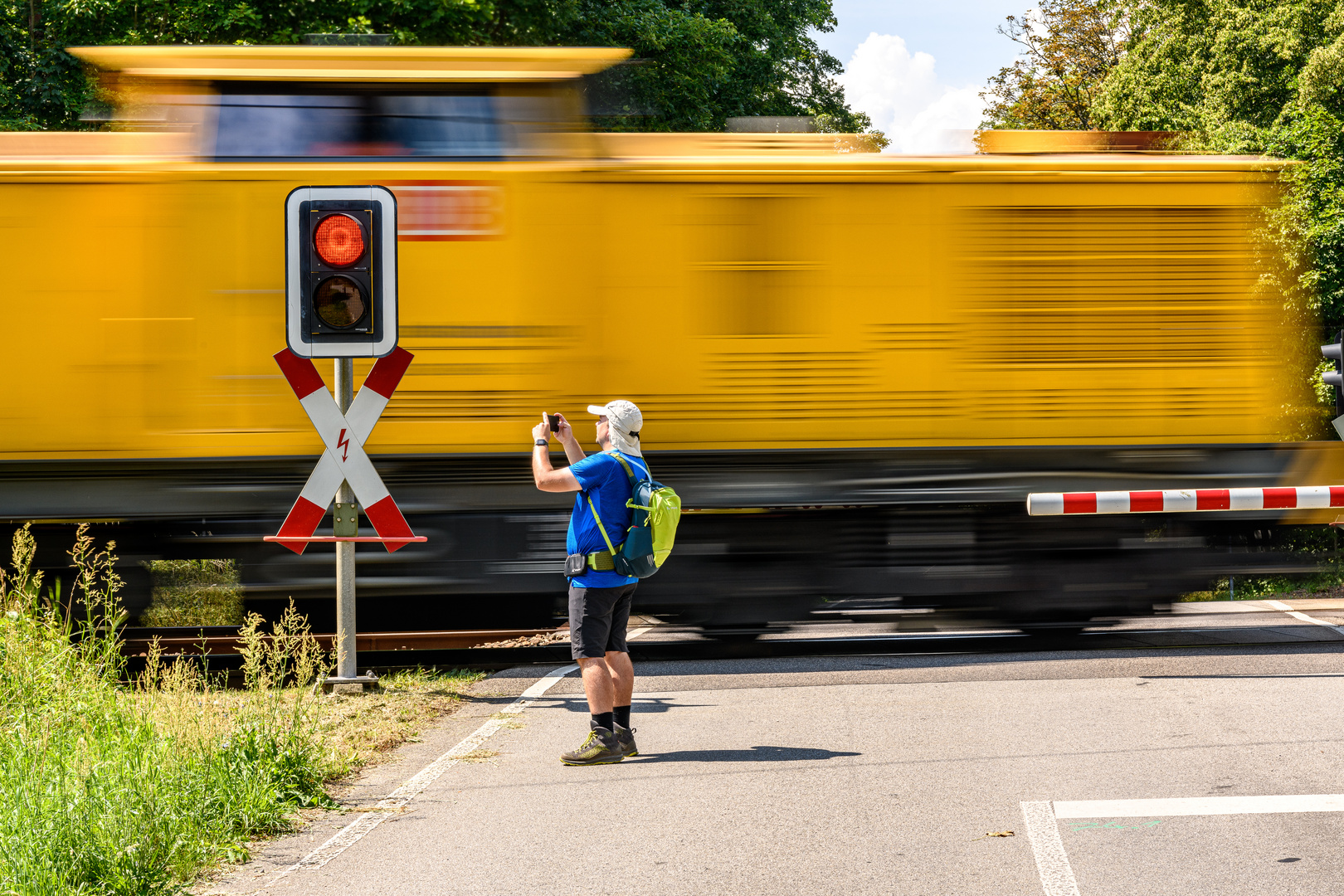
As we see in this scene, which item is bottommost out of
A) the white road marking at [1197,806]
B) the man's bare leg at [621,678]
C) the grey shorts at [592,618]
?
the white road marking at [1197,806]

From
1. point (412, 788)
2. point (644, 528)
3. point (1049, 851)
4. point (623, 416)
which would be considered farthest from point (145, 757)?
point (1049, 851)

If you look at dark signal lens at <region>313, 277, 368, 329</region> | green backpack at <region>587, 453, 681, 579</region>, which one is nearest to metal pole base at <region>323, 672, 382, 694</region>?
dark signal lens at <region>313, 277, 368, 329</region>

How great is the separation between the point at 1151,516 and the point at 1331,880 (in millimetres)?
5123

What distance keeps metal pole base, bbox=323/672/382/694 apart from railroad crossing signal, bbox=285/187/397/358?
6.17 ft

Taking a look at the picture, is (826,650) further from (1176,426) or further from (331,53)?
(331,53)

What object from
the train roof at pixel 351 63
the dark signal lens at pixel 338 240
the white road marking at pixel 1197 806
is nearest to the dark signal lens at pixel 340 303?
the dark signal lens at pixel 338 240

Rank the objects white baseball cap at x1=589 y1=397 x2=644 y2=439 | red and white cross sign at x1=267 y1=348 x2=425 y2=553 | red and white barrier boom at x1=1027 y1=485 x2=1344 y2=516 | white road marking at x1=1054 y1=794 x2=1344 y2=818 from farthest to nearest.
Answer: red and white barrier boom at x1=1027 y1=485 x2=1344 y2=516 → red and white cross sign at x1=267 y1=348 x2=425 y2=553 → white baseball cap at x1=589 y1=397 x2=644 y2=439 → white road marking at x1=1054 y1=794 x2=1344 y2=818

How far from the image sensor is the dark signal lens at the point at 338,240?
24.2ft

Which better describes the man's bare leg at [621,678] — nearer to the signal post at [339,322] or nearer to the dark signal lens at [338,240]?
the signal post at [339,322]

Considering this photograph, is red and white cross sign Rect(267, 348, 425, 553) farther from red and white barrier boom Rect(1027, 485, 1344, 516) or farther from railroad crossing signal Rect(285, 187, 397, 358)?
red and white barrier boom Rect(1027, 485, 1344, 516)

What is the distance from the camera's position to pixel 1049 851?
4797 mm

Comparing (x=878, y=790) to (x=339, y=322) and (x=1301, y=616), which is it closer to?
(x=339, y=322)

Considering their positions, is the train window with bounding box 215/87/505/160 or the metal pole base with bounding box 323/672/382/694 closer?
the metal pole base with bounding box 323/672/382/694

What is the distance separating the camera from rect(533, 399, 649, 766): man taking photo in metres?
6.38
